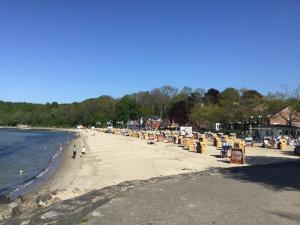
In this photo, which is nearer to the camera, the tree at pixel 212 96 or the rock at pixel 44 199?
the rock at pixel 44 199

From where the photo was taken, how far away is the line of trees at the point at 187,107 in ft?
250

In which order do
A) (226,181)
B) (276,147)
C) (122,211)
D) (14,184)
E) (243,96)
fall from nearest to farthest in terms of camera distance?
(122,211), (226,181), (14,184), (276,147), (243,96)

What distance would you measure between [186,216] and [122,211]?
1879 millimetres

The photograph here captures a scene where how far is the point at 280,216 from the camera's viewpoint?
1121 cm

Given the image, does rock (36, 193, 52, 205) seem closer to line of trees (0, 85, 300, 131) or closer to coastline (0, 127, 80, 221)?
coastline (0, 127, 80, 221)

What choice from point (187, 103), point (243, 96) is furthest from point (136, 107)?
point (243, 96)

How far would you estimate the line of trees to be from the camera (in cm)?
7619

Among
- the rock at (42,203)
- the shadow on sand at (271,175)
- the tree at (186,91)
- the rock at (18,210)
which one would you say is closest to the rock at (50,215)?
the rock at (18,210)

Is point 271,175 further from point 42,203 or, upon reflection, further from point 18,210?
point 18,210

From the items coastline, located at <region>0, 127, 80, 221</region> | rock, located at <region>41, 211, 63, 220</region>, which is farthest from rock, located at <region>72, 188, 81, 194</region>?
rock, located at <region>41, 211, 63, 220</region>

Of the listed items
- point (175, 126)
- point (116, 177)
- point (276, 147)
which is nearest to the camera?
point (116, 177)

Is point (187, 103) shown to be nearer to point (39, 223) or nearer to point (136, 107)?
point (136, 107)

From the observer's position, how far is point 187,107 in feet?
420

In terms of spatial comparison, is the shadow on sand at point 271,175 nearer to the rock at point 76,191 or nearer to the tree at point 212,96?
the rock at point 76,191
